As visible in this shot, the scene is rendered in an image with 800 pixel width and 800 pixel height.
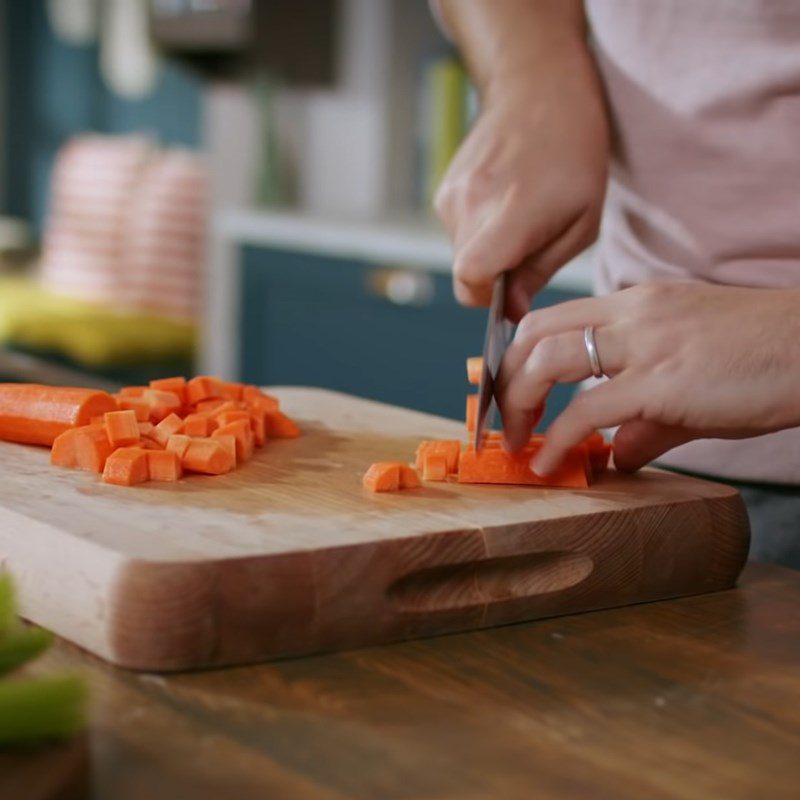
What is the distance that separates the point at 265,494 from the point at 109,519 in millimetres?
149

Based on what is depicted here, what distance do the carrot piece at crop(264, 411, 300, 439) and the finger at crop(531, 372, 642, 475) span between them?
0.31m

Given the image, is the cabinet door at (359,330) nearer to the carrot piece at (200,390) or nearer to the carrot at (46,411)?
the carrot piece at (200,390)

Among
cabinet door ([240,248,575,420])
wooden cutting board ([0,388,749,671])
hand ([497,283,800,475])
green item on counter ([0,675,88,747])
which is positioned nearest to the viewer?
green item on counter ([0,675,88,747])

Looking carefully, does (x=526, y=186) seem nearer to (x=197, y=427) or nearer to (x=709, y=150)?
(x=709, y=150)

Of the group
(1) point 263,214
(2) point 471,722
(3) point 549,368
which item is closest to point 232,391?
(3) point 549,368

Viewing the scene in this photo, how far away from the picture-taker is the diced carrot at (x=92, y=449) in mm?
1188

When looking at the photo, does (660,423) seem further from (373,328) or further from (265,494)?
(373,328)

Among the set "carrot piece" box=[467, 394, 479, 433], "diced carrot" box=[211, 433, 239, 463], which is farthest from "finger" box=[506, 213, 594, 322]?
"diced carrot" box=[211, 433, 239, 463]

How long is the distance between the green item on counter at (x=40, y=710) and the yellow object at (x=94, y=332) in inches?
174

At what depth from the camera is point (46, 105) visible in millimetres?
7152

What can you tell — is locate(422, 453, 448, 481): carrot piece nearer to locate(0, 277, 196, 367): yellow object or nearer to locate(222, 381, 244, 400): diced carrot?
locate(222, 381, 244, 400): diced carrot

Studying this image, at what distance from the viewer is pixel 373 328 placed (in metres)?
3.53

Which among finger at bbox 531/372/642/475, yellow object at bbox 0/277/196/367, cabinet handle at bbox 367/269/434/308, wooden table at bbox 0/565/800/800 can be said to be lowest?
yellow object at bbox 0/277/196/367

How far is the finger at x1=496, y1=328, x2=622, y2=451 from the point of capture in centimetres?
114
